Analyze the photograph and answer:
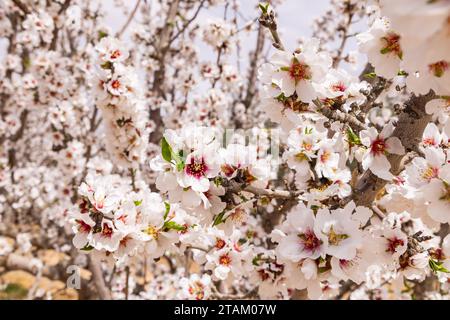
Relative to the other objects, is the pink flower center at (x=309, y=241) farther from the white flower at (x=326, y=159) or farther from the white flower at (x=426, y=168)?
the white flower at (x=326, y=159)

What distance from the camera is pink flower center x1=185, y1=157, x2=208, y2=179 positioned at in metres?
1.55

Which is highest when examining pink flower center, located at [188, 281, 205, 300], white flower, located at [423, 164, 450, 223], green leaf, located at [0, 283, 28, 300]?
white flower, located at [423, 164, 450, 223]

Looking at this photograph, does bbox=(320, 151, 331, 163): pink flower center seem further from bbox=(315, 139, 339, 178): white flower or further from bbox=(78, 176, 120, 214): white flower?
bbox=(78, 176, 120, 214): white flower

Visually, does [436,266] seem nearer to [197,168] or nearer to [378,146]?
[378,146]

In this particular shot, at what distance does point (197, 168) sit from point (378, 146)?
81 cm

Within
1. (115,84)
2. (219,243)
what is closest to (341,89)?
(219,243)

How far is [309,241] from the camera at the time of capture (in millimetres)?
1482

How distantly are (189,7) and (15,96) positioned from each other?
3445 mm

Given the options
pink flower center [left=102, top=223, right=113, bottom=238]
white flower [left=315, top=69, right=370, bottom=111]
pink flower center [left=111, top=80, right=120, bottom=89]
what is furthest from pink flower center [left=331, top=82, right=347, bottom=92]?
pink flower center [left=111, top=80, right=120, bottom=89]

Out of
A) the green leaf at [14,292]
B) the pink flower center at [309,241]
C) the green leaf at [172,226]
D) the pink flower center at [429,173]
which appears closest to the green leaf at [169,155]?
the green leaf at [172,226]

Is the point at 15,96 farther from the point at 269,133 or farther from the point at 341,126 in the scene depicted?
the point at 341,126

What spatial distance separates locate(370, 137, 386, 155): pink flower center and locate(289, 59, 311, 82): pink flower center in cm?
46

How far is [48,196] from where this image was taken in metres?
7.51
